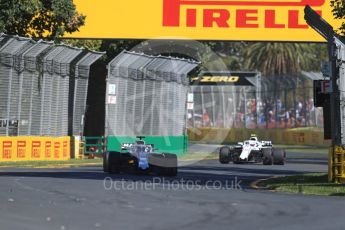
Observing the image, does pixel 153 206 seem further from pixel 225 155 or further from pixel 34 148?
pixel 34 148

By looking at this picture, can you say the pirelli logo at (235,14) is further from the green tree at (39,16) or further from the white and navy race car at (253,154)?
the green tree at (39,16)

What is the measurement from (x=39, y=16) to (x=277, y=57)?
58.1m

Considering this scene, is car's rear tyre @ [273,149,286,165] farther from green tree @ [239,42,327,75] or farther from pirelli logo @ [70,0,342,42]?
green tree @ [239,42,327,75]

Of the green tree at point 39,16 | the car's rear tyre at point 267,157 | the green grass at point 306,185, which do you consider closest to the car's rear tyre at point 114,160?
the green tree at point 39,16

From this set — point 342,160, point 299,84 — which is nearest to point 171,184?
point 342,160

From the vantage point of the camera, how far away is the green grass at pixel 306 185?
1794 centimetres

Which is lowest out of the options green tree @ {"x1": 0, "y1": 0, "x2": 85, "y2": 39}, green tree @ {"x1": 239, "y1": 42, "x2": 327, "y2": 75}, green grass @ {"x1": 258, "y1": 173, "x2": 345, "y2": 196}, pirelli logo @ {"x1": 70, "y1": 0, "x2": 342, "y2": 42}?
green grass @ {"x1": 258, "y1": 173, "x2": 345, "y2": 196}

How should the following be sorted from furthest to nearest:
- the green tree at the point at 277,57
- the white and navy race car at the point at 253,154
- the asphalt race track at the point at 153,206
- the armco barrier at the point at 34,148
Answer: the green tree at the point at 277,57
the white and navy race car at the point at 253,154
the armco barrier at the point at 34,148
the asphalt race track at the point at 153,206

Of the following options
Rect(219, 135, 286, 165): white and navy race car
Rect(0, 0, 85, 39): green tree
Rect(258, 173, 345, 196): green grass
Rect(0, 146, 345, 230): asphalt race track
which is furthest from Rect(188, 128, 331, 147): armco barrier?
Rect(0, 146, 345, 230): asphalt race track

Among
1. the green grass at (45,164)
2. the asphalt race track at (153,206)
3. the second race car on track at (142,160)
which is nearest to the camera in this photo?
the asphalt race track at (153,206)

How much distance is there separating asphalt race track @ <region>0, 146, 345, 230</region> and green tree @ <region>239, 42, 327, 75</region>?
58244 mm

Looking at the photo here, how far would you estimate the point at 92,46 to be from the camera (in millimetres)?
37250

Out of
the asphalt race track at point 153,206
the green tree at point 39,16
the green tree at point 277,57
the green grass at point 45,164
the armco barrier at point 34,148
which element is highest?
the green tree at point 277,57

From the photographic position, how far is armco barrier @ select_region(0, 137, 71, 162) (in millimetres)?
30344
